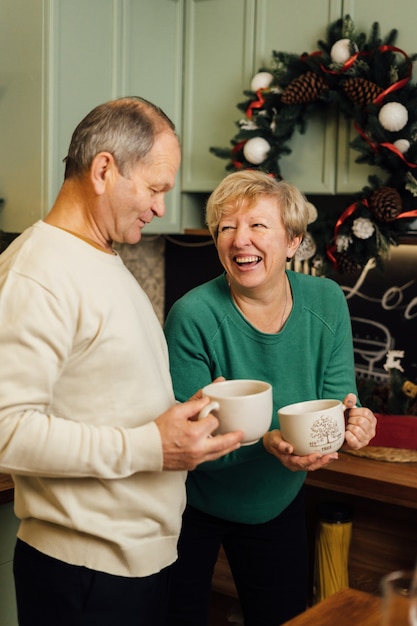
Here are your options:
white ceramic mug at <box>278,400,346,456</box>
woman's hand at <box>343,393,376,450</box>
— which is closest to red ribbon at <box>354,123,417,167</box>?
woman's hand at <box>343,393,376,450</box>

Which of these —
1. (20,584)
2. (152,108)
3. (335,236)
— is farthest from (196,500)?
(335,236)

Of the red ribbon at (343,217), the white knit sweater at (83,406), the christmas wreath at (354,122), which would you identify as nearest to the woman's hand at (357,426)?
the white knit sweater at (83,406)

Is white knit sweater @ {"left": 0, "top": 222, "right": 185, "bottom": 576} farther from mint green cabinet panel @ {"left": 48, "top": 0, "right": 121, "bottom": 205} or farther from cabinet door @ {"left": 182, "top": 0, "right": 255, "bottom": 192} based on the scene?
cabinet door @ {"left": 182, "top": 0, "right": 255, "bottom": 192}

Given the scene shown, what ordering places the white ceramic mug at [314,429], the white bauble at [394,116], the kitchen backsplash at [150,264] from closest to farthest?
the white ceramic mug at [314,429] < the white bauble at [394,116] < the kitchen backsplash at [150,264]

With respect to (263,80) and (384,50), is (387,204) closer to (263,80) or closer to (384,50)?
(384,50)

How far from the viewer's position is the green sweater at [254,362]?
1632 mm

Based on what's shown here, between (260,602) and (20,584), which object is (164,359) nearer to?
(20,584)

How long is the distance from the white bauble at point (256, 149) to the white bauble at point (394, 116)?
15.7 inches

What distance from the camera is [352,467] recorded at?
233 cm

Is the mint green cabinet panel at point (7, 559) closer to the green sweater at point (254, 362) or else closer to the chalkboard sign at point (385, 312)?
the green sweater at point (254, 362)

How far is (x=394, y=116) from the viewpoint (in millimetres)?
2318

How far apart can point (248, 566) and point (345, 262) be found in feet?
3.70

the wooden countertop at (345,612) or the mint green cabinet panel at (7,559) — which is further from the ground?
the wooden countertop at (345,612)

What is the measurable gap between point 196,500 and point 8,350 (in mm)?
745
